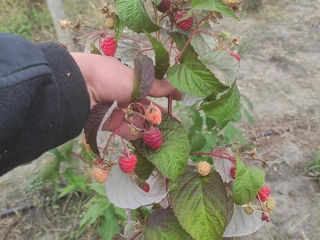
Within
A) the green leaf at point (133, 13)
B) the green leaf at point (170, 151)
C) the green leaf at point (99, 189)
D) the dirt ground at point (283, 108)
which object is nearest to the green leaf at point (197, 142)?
the dirt ground at point (283, 108)

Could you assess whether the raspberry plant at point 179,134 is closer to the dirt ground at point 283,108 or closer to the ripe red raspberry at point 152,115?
the ripe red raspberry at point 152,115

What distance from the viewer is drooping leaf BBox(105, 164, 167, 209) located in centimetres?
76

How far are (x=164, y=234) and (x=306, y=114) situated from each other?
68.8 inches

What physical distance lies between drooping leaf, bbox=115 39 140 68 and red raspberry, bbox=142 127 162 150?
0.19m

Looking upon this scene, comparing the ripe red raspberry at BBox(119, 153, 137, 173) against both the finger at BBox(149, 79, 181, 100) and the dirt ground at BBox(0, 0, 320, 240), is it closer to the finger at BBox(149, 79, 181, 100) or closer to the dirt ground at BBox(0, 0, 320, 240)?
the finger at BBox(149, 79, 181, 100)

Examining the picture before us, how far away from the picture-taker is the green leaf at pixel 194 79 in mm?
699

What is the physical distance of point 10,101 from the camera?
0.70 meters

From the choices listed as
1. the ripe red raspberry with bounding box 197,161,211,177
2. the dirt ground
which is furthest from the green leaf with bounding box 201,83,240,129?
the dirt ground

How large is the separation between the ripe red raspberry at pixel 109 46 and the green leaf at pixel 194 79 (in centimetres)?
14

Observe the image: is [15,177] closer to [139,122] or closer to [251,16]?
[139,122]

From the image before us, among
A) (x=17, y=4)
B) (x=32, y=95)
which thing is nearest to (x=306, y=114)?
(x=32, y=95)

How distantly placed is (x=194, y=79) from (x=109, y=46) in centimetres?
20

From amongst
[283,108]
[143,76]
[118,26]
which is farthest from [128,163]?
[283,108]

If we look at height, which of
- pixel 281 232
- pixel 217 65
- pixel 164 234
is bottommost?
pixel 281 232
